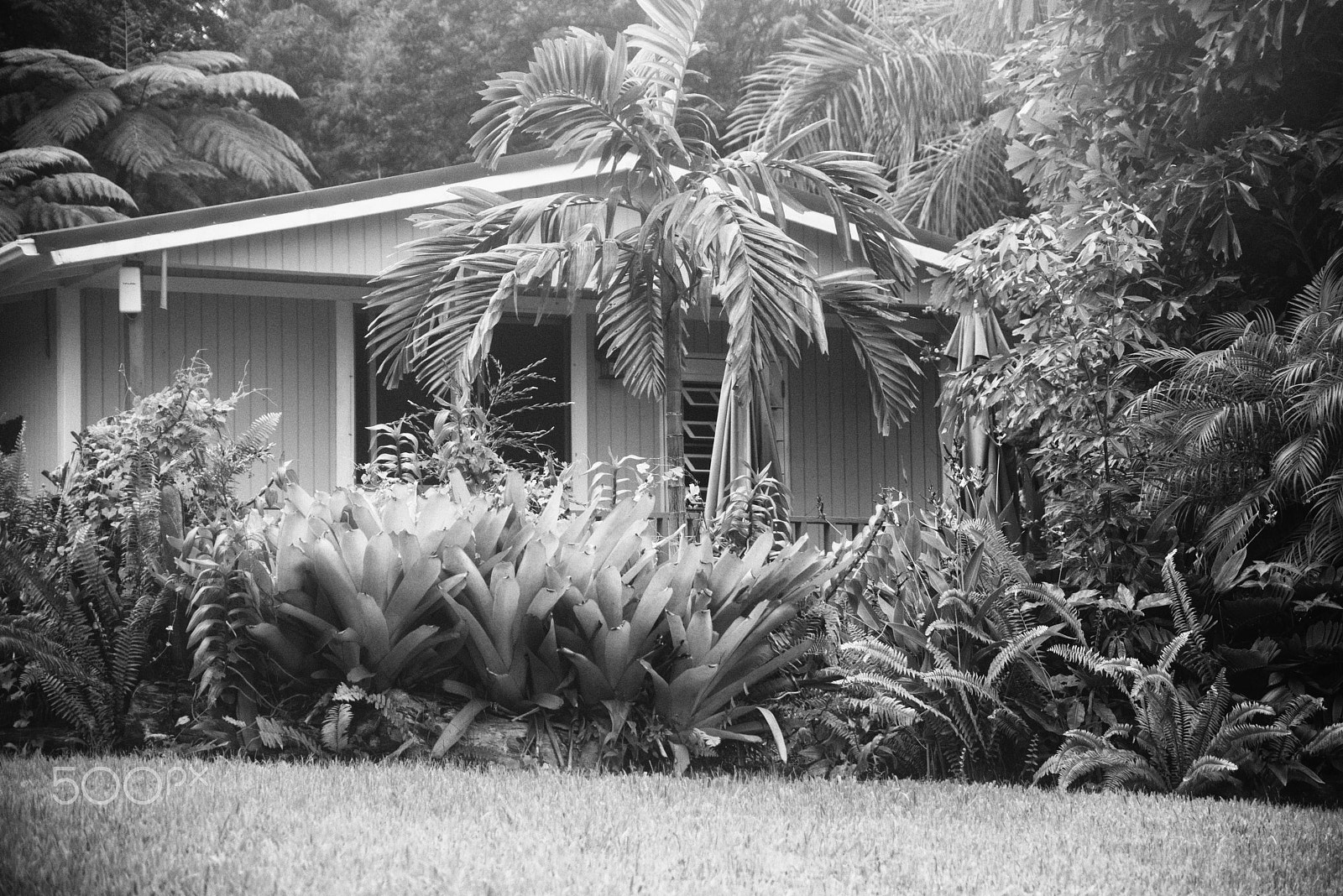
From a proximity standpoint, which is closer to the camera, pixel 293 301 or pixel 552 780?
pixel 552 780

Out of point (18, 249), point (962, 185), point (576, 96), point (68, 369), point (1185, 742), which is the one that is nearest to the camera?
point (1185, 742)

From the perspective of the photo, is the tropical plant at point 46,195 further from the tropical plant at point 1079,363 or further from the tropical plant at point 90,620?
the tropical plant at point 1079,363

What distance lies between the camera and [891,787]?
16.6 ft

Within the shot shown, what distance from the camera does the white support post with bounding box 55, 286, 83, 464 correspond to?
30.8 feet

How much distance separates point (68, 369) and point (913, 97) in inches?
262

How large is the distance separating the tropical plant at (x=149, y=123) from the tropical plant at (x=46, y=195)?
0.20 ft

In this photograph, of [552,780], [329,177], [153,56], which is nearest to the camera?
[552,780]

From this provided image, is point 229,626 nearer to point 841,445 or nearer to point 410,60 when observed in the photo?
point 841,445

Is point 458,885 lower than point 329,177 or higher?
lower

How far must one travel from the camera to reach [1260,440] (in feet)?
20.6

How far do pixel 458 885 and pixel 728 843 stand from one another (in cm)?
90

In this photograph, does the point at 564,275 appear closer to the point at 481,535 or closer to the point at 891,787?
the point at 481,535

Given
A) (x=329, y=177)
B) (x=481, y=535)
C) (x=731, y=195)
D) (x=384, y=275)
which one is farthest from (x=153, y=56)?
(x=481, y=535)

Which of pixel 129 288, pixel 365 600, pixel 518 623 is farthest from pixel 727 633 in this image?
pixel 129 288
